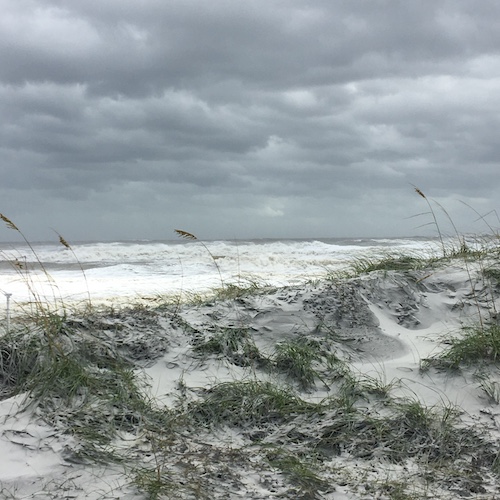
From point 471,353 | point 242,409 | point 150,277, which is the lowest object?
point 242,409

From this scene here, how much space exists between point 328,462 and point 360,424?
412 millimetres

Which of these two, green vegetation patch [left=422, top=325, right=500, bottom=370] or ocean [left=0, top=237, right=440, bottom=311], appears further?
ocean [left=0, top=237, right=440, bottom=311]

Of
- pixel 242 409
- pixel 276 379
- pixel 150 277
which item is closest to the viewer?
pixel 242 409

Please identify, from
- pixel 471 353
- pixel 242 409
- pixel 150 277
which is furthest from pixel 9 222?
pixel 150 277

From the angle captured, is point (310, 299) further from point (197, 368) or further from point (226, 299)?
point (197, 368)

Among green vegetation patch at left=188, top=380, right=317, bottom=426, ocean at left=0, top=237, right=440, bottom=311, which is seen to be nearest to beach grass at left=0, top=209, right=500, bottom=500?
green vegetation patch at left=188, top=380, right=317, bottom=426

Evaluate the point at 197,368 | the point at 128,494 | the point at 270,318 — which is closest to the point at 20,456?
the point at 128,494

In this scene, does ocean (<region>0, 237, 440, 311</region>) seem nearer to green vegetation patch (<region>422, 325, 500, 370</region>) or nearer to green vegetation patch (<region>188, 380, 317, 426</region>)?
green vegetation patch (<region>188, 380, 317, 426</region>)

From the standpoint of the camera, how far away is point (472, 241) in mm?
6289

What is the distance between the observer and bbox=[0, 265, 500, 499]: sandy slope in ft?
8.32

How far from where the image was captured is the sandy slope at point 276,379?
254 centimetres

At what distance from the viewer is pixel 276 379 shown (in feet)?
12.2

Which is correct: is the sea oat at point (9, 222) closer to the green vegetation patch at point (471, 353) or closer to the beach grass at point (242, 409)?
the beach grass at point (242, 409)

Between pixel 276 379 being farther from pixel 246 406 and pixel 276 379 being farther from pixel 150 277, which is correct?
pixel 150 277
